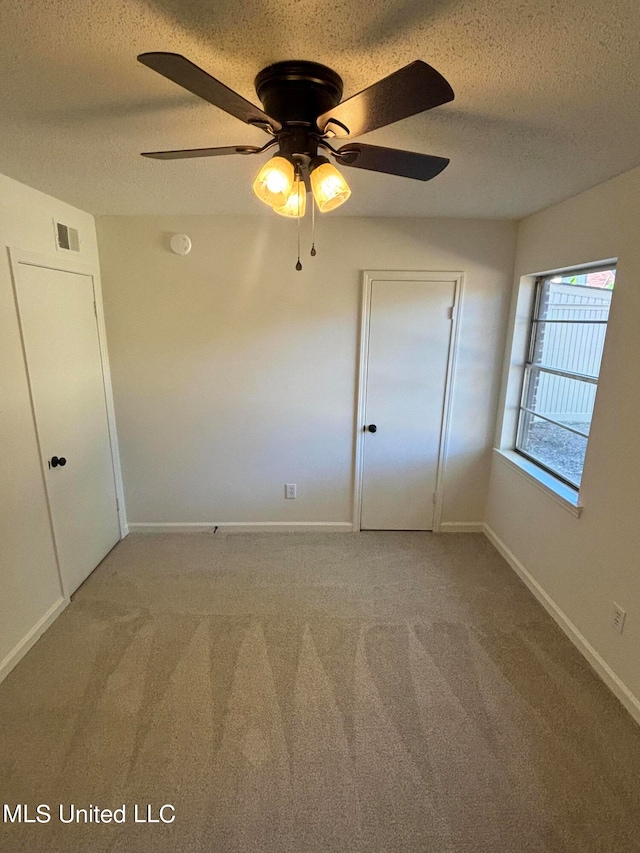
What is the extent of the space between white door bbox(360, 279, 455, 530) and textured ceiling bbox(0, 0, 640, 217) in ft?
3.30

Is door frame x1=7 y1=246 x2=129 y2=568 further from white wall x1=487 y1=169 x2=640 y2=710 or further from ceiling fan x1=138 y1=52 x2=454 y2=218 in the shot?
white wall x1=487 y1=169 x2=640 y2=710

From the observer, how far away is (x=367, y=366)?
10.2 feet

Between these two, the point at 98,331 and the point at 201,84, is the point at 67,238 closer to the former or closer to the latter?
the point at 98,331

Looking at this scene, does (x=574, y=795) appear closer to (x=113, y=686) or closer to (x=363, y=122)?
(x=113, y=686)

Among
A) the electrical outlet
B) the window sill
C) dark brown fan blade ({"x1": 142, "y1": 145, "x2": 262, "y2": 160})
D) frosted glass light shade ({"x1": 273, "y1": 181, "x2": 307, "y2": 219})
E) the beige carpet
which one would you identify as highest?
dark brown fan blade ({"x1": 142, "y1": 145, "x2": 262, "y2": 160})

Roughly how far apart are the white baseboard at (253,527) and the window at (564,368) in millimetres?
1571

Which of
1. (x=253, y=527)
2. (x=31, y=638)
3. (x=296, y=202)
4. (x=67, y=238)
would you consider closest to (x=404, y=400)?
(x=253, y=527)

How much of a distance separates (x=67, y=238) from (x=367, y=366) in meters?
2.09

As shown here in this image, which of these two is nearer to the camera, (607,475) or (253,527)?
(607,475)

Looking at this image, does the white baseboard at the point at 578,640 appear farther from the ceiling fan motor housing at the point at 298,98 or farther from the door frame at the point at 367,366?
the ceiling fan motor housing at the point at 298,98

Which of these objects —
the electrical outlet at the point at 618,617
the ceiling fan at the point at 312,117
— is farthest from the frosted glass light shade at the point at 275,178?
the electrical outlet at the point at 618,617

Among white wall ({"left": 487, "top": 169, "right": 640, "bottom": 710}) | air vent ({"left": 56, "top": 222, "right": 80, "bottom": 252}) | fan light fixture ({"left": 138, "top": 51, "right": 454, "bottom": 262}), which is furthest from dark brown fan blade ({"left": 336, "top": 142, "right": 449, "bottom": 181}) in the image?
air vent ({"left": 56, "top": 222, "right": 80, "bottom": 252})

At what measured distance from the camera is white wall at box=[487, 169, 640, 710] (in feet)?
6.24

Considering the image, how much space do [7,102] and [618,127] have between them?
6.79 feet
